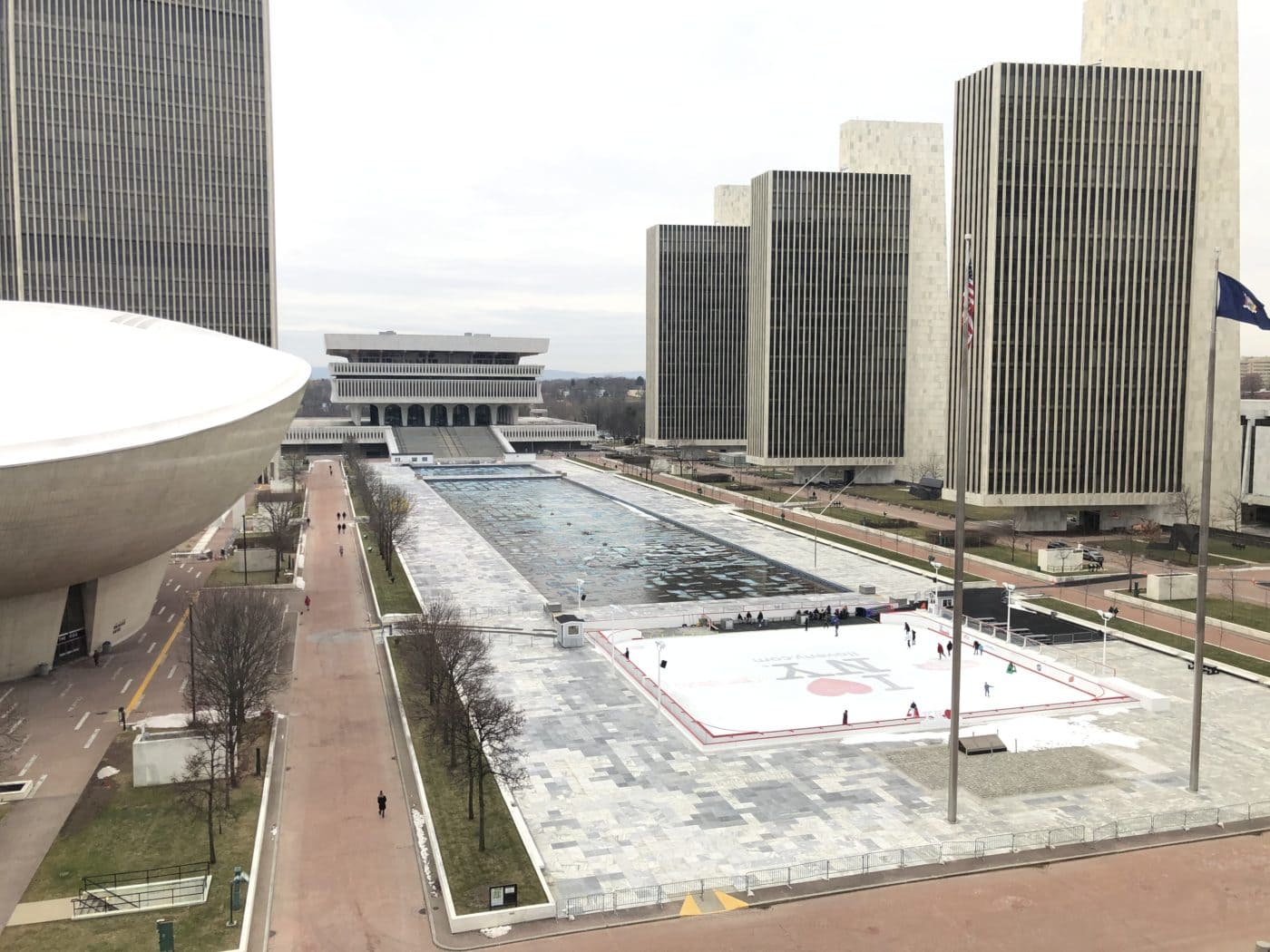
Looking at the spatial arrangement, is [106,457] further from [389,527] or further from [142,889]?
[389,527]

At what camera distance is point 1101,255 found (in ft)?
259

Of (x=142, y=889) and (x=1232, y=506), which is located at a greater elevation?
(x=1232, y=506)

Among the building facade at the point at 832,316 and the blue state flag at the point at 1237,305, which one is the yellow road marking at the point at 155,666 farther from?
the building facade at the point at 832,316

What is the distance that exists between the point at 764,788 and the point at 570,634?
1708 cm

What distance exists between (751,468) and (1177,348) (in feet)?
206

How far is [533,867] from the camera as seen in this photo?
956 inches

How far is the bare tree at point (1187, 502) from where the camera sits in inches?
3086

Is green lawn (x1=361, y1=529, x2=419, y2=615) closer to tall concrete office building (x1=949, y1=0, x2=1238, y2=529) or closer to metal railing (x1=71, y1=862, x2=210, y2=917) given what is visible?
metal railing (x1=71, y1=862, x2=210, y2=917)

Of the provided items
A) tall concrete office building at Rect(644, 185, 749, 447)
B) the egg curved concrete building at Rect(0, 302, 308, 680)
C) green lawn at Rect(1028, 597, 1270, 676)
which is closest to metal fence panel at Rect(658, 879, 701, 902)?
the egg curved concrete building at Rect(0, 302, 308, 680)

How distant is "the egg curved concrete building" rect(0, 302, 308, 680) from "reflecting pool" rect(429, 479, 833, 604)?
786 inches

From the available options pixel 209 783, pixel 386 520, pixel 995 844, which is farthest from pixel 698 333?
pixel 995 844

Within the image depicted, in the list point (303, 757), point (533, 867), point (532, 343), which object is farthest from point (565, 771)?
point (532, 343)

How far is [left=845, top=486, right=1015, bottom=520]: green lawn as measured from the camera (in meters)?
88.3

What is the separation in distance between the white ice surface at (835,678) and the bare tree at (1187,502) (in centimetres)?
3944
